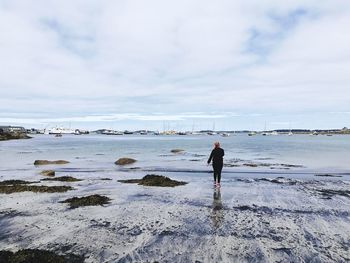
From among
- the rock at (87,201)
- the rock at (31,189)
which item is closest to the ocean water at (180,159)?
the rock at (31,189)

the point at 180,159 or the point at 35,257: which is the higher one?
the point at 35,257

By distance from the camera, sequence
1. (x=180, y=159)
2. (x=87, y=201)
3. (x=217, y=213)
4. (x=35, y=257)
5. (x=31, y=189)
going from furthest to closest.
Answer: (x=180, y=159)
(x=31, y=189)
(x=87, y=201)
(x=217, y=213)
(x=35, y=257)

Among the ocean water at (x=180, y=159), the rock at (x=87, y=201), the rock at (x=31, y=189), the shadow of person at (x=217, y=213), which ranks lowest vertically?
the ocean water at (x=180, y=159)

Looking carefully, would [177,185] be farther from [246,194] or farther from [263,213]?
[263,213]

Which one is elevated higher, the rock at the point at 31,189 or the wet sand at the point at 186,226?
the wet sand at the point at 186,226

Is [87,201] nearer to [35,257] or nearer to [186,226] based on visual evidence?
[186,226]

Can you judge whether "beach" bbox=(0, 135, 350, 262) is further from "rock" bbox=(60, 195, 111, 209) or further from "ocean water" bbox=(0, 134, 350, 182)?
"ocean water" bbox=(0, 134, 350, 182)

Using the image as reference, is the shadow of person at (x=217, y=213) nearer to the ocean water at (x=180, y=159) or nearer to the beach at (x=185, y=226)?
the beach at (x=185, y=226)

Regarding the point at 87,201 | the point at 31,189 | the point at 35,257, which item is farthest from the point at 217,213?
the point at 31,189

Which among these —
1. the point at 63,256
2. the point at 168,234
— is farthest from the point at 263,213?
the point at 63,256

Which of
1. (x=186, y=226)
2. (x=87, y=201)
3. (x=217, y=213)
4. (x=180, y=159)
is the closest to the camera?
(x=186, y=226)

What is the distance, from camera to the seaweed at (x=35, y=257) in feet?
27.0

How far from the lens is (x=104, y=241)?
9.83 m

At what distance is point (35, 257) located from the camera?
8.45 meters
